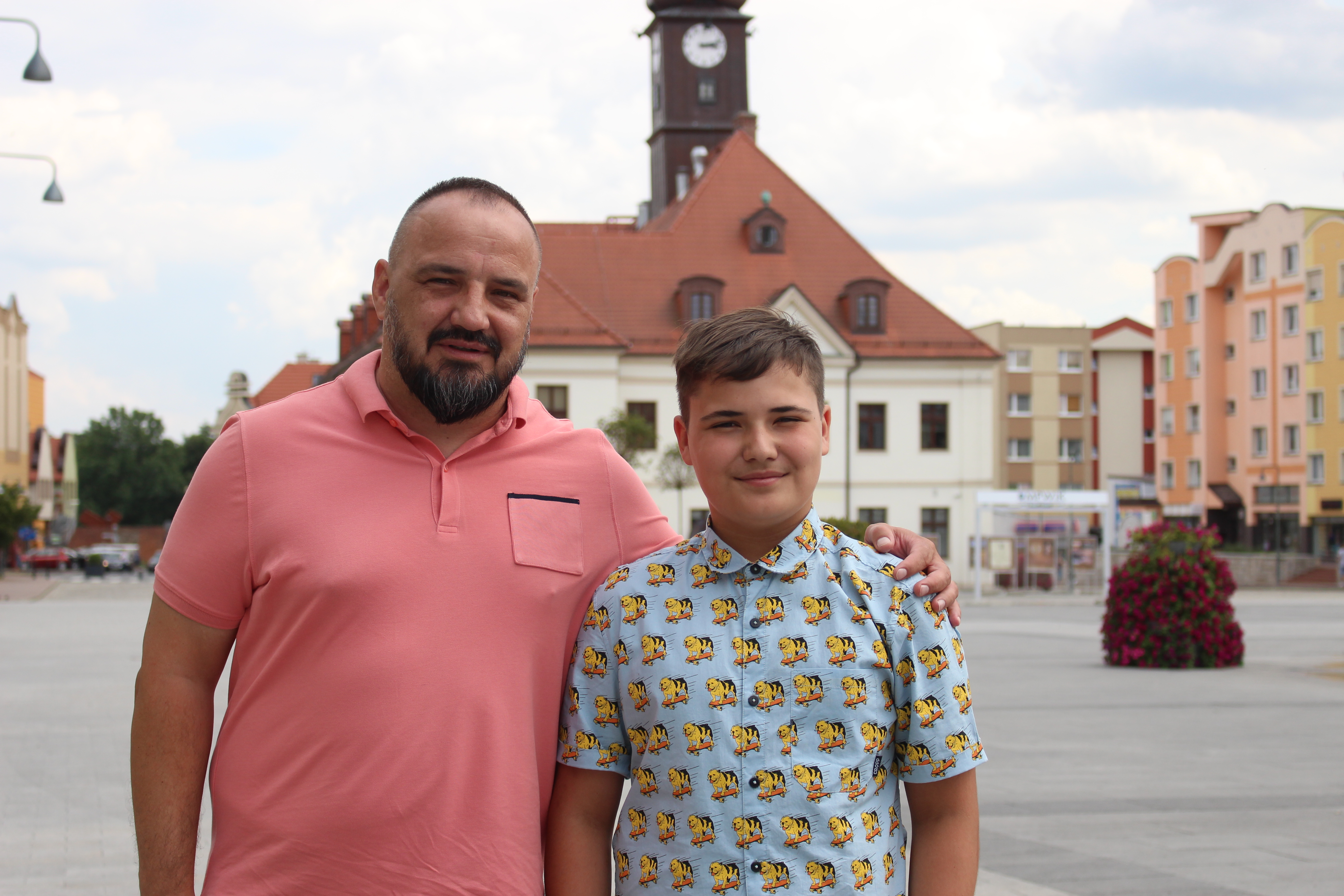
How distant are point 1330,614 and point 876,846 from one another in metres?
33.5

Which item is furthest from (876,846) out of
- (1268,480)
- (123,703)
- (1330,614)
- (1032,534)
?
(1268,480)

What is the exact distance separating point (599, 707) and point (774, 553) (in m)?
0.48

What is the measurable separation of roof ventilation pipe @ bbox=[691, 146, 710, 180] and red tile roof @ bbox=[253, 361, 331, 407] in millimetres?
25571

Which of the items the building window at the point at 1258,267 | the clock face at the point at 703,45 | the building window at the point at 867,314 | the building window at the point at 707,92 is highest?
the clock face at the point at 703,45

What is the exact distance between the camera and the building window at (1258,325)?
68000mm

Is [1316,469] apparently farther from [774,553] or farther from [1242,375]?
[774,553]

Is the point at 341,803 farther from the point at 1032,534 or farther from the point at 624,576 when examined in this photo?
the point at 1032,534

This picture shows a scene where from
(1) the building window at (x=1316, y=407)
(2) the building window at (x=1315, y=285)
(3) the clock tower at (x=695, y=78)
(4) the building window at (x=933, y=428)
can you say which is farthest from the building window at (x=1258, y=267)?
(3) the clock tower at (x=695, y=78)

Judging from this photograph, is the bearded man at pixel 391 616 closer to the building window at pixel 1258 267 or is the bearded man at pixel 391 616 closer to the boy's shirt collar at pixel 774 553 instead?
the boy's shirt collar at pixel 774 553

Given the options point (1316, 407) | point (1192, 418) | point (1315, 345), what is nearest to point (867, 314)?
point (1315, 345)

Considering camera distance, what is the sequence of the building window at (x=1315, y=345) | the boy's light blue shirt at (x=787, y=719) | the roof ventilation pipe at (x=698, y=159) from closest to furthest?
the boy's light blue shirt at (x=787, y=719), the roof ventilation pipe at (x=698, y=159), the building window at (x=1315, y=345)

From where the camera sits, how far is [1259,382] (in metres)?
69.0

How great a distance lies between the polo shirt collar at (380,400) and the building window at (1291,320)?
2688 inches

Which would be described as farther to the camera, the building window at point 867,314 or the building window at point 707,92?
the building window at point 707,92
